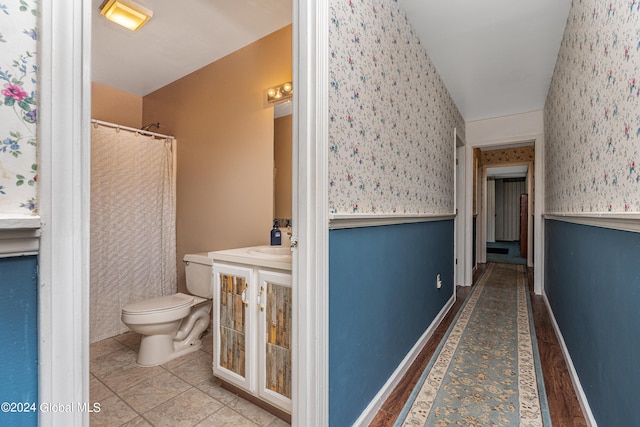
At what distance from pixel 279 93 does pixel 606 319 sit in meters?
2.19

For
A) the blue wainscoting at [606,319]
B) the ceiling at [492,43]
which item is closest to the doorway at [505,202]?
the ceiling at [492,43]

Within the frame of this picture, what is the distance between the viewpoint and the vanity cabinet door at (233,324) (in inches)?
59.2

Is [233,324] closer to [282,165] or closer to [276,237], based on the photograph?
[276,237]

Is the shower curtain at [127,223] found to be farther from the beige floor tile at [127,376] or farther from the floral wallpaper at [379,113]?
the floral wallpaper at [379,113]

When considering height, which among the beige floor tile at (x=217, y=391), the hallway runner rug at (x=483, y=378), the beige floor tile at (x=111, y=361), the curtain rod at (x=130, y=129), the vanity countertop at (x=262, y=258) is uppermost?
the curtain rod at (x=130, y=129)

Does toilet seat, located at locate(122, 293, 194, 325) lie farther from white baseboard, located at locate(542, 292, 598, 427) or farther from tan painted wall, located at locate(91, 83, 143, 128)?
white baseboard, located at locate(542, 292, 598, 427)

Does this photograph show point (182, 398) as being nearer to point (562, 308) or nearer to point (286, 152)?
point (286, 152)

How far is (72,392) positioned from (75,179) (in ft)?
1.26

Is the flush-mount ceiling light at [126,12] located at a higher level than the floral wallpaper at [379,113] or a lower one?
higher

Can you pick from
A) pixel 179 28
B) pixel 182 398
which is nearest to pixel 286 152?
pixel 179 28

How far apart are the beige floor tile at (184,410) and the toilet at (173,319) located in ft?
1.56

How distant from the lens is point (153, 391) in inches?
67.1

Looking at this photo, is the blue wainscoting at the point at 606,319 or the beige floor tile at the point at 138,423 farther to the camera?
the beige floor tile at the point at 138,423

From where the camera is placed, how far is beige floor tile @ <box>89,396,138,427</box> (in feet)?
4.79
